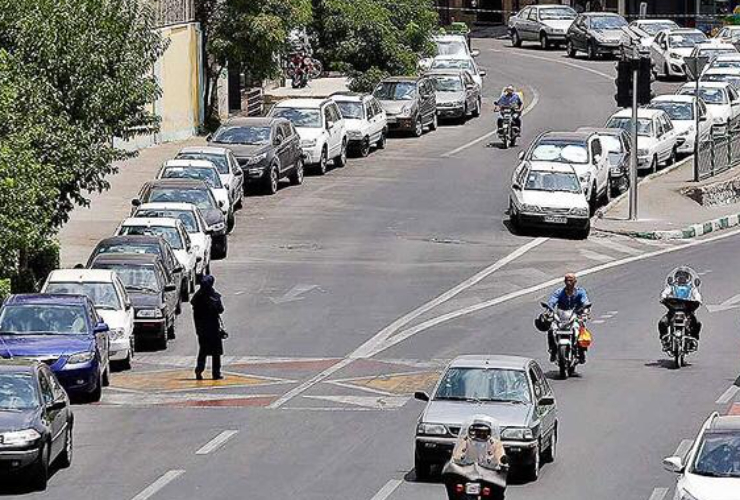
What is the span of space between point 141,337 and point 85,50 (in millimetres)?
5982

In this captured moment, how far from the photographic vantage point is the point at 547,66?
78.6 metres

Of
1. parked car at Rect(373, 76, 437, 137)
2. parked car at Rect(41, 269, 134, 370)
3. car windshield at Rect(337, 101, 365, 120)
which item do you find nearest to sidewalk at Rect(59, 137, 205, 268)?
car windshield at Rect(337, 101, 365, 120)

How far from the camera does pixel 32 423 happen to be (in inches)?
834

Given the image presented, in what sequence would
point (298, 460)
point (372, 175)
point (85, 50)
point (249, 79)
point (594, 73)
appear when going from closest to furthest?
point (298, 460), point (85, 50), point (372, 175), point (249, 79), point (594, 73)

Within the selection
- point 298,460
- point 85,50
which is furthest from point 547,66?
point 298,460

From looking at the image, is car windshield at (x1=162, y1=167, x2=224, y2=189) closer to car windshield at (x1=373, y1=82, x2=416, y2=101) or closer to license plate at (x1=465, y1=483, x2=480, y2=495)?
car windshield at (x1=373, y1=82, x2=416, y2=101)

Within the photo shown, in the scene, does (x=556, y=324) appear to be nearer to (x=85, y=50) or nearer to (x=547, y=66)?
(x=85, y=50)

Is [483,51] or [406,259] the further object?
[483,51]

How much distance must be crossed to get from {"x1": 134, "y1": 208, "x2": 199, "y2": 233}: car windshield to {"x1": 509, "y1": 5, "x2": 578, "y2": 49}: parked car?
153ft

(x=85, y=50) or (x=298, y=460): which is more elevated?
(x=85, y=50)

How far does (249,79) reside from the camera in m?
63.3

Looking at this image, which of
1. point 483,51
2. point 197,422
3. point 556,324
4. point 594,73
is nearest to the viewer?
point 197,422

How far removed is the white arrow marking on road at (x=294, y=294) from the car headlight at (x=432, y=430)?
14.4 metres

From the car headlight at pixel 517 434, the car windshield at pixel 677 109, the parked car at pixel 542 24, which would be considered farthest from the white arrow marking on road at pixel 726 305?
the parked car at pixel 542 24
